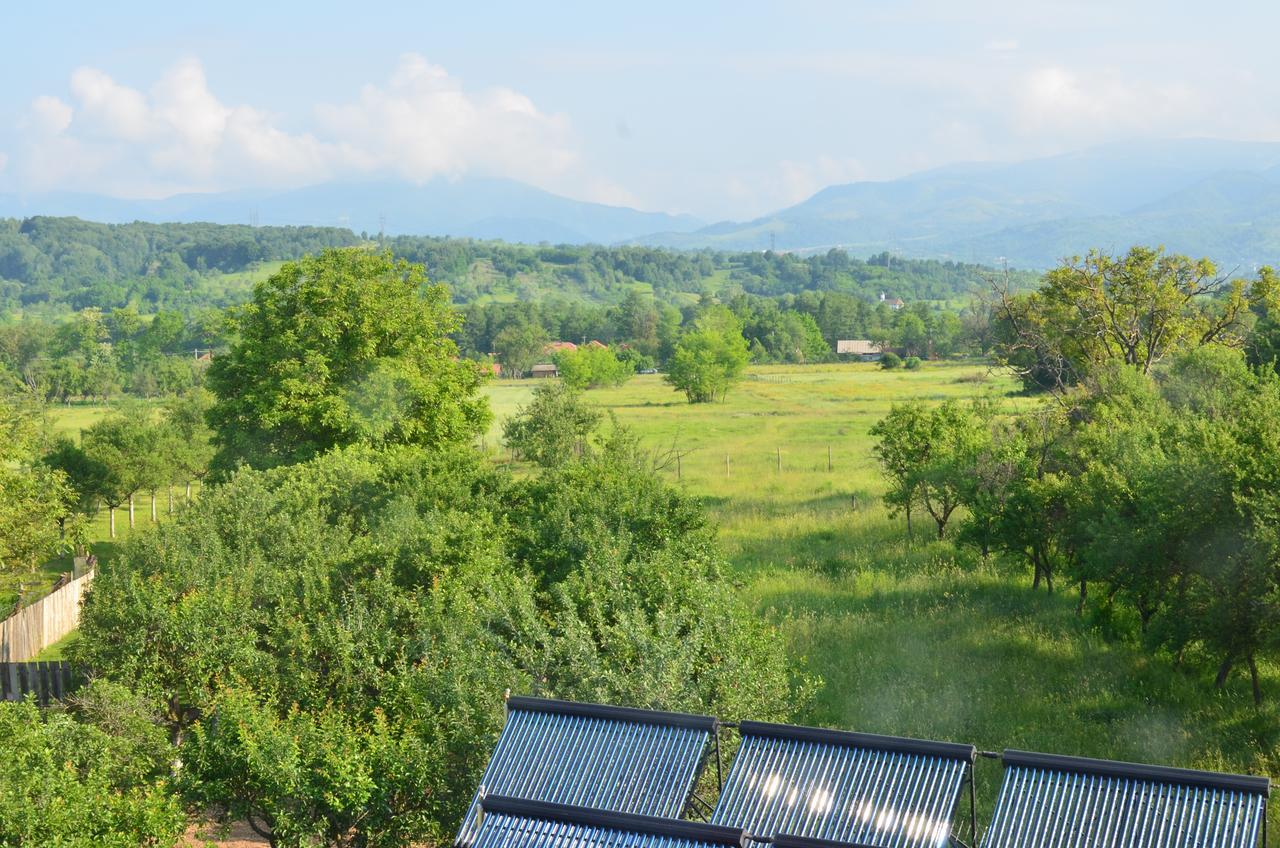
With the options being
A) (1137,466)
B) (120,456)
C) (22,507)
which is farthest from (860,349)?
(22,507)

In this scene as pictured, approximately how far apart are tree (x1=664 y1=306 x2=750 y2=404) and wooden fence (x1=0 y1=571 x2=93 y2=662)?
60.5 metres

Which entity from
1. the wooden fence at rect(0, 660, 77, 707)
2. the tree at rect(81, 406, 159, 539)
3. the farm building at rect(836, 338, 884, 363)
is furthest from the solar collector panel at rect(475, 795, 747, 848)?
the farm building at rect(836, 338, 884, 363)

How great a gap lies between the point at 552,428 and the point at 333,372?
32.2ft

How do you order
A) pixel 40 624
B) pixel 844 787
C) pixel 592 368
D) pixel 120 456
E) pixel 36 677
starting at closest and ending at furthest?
pixel 844 787 → pixel 36 677 → pixel 40 624 → pixel 120 456 → pixel 592 368

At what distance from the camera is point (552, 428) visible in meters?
41.5

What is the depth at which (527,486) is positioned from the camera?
22.1m

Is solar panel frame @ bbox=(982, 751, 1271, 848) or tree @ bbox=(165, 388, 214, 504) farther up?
solar panel frame @ bbox=(982, 751, 1271, 848)

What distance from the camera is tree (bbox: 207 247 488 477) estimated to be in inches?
1291

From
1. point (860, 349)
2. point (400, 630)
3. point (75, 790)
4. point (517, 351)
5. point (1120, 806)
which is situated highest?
point (1120, 806)

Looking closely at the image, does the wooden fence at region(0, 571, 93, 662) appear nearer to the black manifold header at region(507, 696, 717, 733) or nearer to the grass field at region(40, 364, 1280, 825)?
the grass field at region(40, 364, 1280, 825)

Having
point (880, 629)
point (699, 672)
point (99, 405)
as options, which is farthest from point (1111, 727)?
point (99, 405)

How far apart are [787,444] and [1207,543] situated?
39.5 metres

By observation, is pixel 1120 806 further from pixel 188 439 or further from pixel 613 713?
pixel 188 439

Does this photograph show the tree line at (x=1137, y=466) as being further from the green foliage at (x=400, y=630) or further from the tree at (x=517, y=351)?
the tree at (x=517, y=351)
